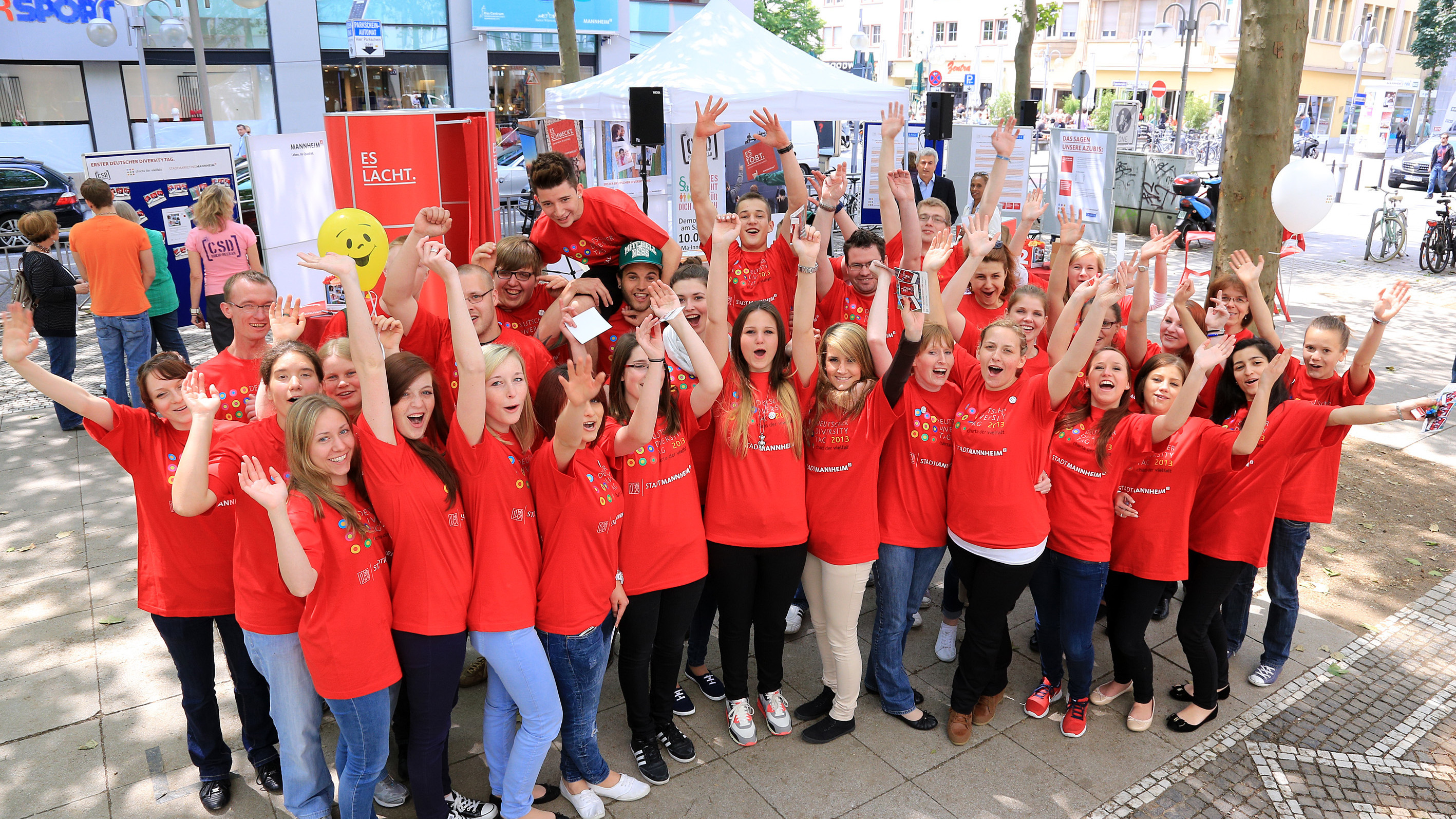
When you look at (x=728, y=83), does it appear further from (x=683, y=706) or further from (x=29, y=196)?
(x=29, y=196)

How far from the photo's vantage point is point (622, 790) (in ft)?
12.0

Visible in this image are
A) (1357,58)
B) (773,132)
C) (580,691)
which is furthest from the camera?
(1357,58)

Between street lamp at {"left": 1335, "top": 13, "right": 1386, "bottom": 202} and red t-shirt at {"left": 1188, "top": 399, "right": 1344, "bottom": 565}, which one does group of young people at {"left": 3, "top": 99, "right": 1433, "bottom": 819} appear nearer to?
red t-shirt at {"left": 1188, "top": 399, "right": 1344, "bottom": 565}

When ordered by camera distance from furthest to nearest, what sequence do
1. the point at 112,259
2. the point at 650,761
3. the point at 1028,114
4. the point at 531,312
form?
the point at 1028,114 < the point at 112,259 < the point at 531,312 < the point at 650,761

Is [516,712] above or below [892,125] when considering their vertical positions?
below

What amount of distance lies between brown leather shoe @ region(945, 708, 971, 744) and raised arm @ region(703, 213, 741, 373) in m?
1.86

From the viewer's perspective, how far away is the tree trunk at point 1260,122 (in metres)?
5.90

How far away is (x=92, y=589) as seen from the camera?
5352mm

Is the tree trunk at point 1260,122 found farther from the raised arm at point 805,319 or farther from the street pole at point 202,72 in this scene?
the street pole at point 202,72

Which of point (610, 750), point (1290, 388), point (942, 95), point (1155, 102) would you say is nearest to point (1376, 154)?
point (1155, 102)

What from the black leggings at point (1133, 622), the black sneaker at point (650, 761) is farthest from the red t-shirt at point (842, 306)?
the black sneaker at point (650, 761)

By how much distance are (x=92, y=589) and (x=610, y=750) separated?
3.48m

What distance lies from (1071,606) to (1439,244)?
14.4 meters

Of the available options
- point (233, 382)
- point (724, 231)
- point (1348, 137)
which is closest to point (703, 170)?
point (724, 231)
